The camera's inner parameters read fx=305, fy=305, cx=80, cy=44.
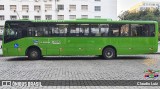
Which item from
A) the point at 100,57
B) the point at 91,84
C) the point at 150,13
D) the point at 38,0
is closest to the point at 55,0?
the point at 38,0

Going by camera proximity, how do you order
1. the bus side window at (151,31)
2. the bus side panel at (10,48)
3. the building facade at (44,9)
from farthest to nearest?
1. the building facade at (44,9)
2. the bus side window at (151,31)
3. the bus side panel at (10,48)

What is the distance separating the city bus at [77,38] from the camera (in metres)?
21.2

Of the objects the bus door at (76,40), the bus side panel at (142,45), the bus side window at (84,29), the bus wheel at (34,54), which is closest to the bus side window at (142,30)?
the bus side panel at (142,45)

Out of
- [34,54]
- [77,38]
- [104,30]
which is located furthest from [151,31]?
[34,54]

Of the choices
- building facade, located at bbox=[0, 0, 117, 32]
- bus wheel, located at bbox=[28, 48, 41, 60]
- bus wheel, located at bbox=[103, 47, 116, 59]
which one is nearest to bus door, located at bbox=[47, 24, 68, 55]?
bus wheel, located at bbox=[28, 48, 41, 60]

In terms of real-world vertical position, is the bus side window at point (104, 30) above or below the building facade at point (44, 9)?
below

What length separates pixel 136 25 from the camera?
22.4 metres

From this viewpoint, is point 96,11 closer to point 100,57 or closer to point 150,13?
point 150,13

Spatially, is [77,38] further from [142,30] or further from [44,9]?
[44,9]

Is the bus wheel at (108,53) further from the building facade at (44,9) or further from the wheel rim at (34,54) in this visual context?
the building facade at (44,9)

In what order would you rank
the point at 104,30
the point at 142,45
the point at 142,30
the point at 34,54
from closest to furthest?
the point at 34,54 < the point at 104,30 < the point at 142,45 < the point at 142,30

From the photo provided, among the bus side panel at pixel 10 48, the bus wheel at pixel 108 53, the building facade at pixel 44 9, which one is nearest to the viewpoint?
the bus side panel at pixel 10 48

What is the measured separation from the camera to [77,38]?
71.1 ft

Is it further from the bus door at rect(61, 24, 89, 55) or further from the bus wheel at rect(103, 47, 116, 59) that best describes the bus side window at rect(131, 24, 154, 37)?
the bus door at rect(61, 24, 89, 55)
